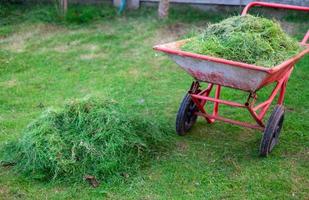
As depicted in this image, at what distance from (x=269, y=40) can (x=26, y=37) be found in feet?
16.5

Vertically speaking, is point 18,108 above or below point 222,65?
below

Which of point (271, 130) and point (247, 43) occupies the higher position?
point (247, 43)

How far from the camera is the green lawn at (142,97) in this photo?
3.98m

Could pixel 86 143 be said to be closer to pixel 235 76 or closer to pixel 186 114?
pixel 186 114

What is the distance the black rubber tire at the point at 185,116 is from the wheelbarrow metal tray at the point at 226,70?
0.49 metres

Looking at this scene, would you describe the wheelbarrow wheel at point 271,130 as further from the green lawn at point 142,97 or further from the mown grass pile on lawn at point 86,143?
the mown grass pile on lawn at point 86,143

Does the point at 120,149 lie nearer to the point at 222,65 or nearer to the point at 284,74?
the point at 222,65

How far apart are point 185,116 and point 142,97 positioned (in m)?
1.24

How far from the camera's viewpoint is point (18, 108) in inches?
222

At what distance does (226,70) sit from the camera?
394 centimetres

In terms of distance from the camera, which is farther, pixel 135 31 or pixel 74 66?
pixel 135 31

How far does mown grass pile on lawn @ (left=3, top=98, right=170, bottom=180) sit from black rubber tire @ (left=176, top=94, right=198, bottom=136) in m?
0.23

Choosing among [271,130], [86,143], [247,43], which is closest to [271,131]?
[271,130]

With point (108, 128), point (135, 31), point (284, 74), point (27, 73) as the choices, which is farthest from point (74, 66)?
point (284, 74)
